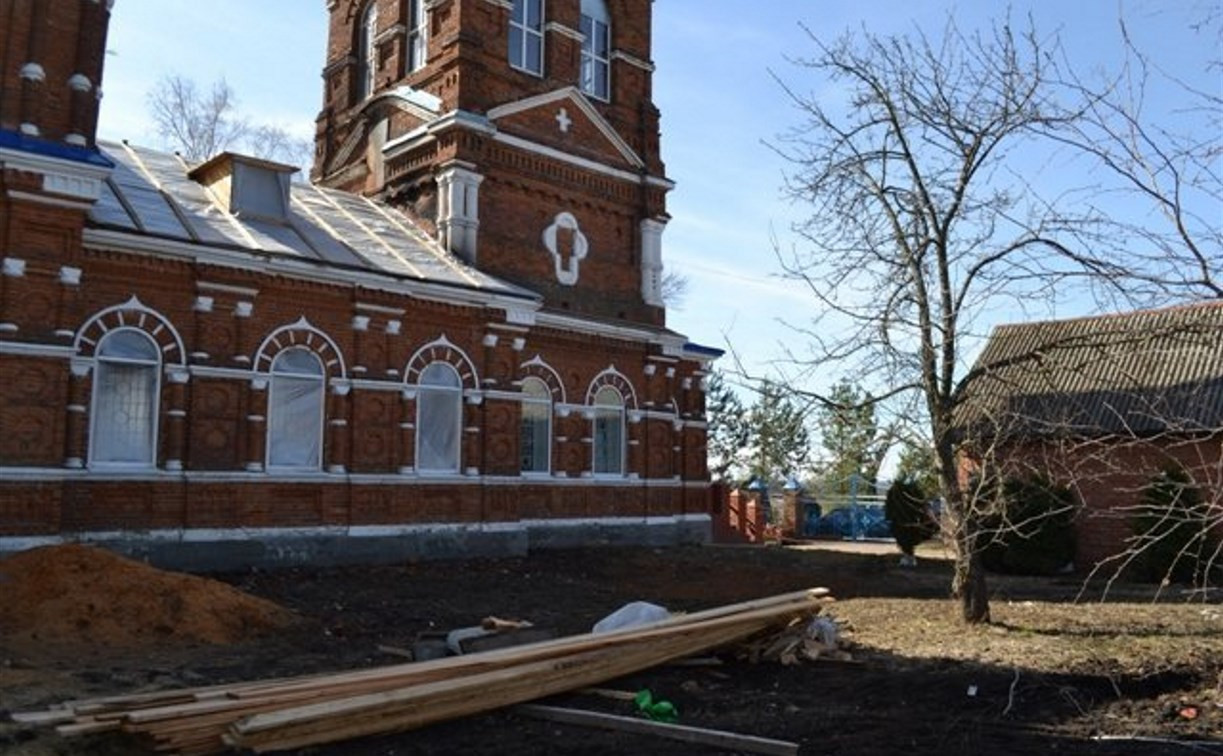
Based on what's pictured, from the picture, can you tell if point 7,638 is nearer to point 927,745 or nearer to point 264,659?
point 264,659

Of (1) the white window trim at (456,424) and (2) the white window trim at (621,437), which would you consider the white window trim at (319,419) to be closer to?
(1) the white window trim at (456,424)

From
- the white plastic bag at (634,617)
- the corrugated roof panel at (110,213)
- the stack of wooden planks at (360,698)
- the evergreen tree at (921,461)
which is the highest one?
the corrugated roof panel at (110,213)

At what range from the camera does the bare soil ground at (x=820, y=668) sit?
7.06 meters

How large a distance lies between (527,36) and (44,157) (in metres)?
12.8

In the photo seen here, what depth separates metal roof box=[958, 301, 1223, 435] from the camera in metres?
9.54

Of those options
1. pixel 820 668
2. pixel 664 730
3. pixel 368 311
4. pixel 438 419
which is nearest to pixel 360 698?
pixel 664 730

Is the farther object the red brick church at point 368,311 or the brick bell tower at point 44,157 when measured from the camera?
the red brick church at point 368,311

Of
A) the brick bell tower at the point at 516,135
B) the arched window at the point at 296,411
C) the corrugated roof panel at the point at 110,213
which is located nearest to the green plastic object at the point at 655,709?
Result: the arched window at the point at 296,411

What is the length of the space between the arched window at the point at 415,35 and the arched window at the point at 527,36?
217 cm

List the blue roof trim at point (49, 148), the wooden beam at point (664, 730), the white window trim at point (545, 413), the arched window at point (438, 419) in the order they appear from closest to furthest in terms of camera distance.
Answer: the wooden beam at point (664, 730) → the blue roof trim at point (49, 148) → the arched window at point (438, 419) → the white window trim at point (545, 413)

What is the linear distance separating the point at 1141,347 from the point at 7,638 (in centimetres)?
1257

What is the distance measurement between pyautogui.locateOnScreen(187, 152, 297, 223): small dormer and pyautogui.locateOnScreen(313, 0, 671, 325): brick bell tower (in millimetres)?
3642

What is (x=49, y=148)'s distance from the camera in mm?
13594

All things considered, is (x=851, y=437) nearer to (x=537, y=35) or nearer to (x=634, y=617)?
(x=634, y=617)
